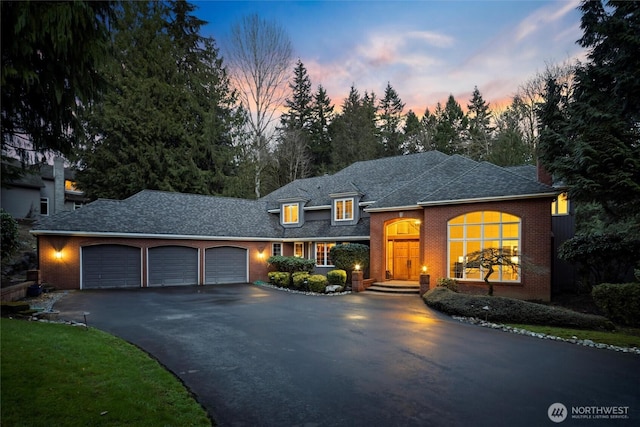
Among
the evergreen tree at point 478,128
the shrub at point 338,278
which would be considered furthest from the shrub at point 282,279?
the evergreen tree at point 478,128

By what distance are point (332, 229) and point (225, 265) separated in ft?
23.8

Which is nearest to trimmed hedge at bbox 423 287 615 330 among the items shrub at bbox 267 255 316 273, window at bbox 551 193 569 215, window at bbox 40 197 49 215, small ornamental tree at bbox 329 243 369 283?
small ornamental tree at bbox 329 243 369 283

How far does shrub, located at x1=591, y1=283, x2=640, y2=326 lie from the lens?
10078mm

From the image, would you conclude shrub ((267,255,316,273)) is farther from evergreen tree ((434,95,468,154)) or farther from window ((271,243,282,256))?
evergreen tree ((434,95,468,154))

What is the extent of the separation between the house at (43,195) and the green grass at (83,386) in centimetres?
3026

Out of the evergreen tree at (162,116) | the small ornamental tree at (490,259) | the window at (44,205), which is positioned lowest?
the small ornamental tree at (490,259)

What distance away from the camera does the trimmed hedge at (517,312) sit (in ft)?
33.4

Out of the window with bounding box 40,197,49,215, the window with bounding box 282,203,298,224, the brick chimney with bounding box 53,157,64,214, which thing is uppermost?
the brick chimney with bounding box 53,157,64,214

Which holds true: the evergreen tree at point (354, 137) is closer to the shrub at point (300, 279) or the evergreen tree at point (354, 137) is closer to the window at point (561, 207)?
the shrub at point (300, 279)

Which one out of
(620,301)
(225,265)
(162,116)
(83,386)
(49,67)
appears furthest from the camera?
(162,116)

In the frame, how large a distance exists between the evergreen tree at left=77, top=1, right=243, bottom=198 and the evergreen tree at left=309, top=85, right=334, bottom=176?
1399 cm

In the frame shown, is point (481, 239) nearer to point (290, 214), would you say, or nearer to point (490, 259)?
point (490, 259)

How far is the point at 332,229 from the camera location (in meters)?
23.0

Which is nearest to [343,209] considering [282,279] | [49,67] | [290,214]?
[290,214]
